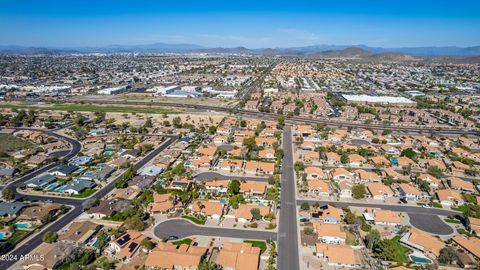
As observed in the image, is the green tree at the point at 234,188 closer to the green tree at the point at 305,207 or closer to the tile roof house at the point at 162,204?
the tile roof house at the point at 162,204

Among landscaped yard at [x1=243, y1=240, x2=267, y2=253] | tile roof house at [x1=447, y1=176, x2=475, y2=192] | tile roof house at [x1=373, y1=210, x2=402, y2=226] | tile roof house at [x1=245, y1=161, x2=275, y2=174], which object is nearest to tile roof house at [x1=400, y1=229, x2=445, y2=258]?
tile roof house at [x1=373, y1=210, x2=402, y2=226]

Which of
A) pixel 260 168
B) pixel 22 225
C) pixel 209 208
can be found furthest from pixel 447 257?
pixel 22 225

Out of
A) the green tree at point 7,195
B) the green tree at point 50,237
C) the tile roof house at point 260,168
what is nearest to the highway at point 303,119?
the tile roof house at point 260,168

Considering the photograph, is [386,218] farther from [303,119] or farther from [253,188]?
[303,119]

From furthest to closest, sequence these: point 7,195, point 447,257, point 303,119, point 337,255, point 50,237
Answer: point 303,119 → point 7,195 → point 50,237 → point 337,255 → point 447,257

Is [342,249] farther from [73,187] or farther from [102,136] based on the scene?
[102,136]

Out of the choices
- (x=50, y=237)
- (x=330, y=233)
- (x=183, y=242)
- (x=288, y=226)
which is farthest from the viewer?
(x=288, y=226)

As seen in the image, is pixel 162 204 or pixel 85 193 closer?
pixel 162 204
